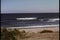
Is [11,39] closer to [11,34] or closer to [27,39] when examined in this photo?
[11,34]

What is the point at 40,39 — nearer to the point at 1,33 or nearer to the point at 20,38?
the point at 20,38

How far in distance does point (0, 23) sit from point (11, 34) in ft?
0.36

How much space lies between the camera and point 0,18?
69 cm

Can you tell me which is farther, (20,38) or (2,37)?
(20,38)

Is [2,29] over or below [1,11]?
below

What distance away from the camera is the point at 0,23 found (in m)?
0.79
